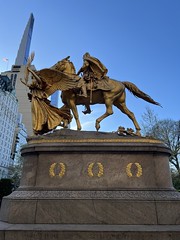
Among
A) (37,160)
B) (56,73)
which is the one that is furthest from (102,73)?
(37,160)

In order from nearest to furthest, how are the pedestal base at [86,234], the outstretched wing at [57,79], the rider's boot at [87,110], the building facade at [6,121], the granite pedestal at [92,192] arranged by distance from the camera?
the pedestal base at [86,234]
the granite pedestal at [92,192]
the outstretched wing at [57,79]
the rider's boot at [87,110]
the building facade at [6,121]

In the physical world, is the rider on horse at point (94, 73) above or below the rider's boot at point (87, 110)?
above

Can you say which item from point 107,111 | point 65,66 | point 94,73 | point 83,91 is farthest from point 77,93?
point 107,111

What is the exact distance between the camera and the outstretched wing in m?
8.53

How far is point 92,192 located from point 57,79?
464 centimetres

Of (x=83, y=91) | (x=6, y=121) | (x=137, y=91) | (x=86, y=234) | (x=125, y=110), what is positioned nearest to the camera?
(x=86, y=234)

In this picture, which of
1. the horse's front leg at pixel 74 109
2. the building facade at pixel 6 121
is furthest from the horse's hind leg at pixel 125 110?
the building facade at pixel 6 121

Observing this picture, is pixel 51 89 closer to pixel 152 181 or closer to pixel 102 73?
pixel 102 73

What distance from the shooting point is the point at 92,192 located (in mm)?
6426

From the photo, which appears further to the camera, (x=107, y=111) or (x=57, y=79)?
(x=57, y=79)

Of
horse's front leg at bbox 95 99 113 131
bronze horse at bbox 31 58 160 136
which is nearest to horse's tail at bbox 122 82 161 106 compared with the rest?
bronze horse at bbox 31 58 160 136

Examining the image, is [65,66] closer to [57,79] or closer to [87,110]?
[57,79]

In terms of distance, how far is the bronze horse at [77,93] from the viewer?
8492 millimetres

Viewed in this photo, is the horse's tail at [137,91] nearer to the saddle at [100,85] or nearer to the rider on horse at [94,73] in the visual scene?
the saddle at [100,85]
